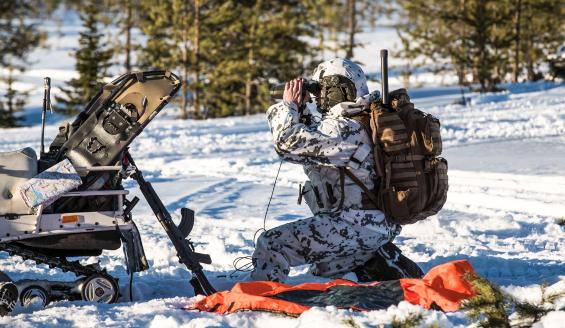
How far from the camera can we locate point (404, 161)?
5473 mm

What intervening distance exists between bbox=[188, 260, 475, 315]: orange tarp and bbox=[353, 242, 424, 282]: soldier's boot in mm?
686

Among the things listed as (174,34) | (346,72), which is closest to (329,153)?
(346,72)

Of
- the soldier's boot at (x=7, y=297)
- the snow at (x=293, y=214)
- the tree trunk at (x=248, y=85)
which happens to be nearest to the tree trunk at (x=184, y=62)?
the tree trunk at (x=248, y=85)

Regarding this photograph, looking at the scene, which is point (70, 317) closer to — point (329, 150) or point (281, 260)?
point (281, 260)

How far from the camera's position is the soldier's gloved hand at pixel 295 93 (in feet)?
17.6

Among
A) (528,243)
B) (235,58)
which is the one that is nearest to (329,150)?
(528,243)

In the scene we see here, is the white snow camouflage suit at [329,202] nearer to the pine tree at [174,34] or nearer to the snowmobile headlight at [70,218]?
the snowmobile headlight at [70,218]

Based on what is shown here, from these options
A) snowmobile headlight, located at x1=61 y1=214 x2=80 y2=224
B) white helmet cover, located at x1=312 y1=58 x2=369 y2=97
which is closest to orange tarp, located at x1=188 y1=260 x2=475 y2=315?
snowmobile headlight, located at x1=61 y1=214 x2=80 y2=224

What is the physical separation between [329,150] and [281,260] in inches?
32.7

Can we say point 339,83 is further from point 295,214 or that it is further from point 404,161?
point 295,214

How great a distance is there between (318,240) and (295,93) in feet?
3.25

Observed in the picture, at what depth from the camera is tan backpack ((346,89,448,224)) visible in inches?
213

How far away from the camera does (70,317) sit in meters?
4.61

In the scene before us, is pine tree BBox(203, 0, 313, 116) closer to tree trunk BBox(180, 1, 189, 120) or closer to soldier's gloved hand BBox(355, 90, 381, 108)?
tree trunk BBox(180, 1, 189, 120)
